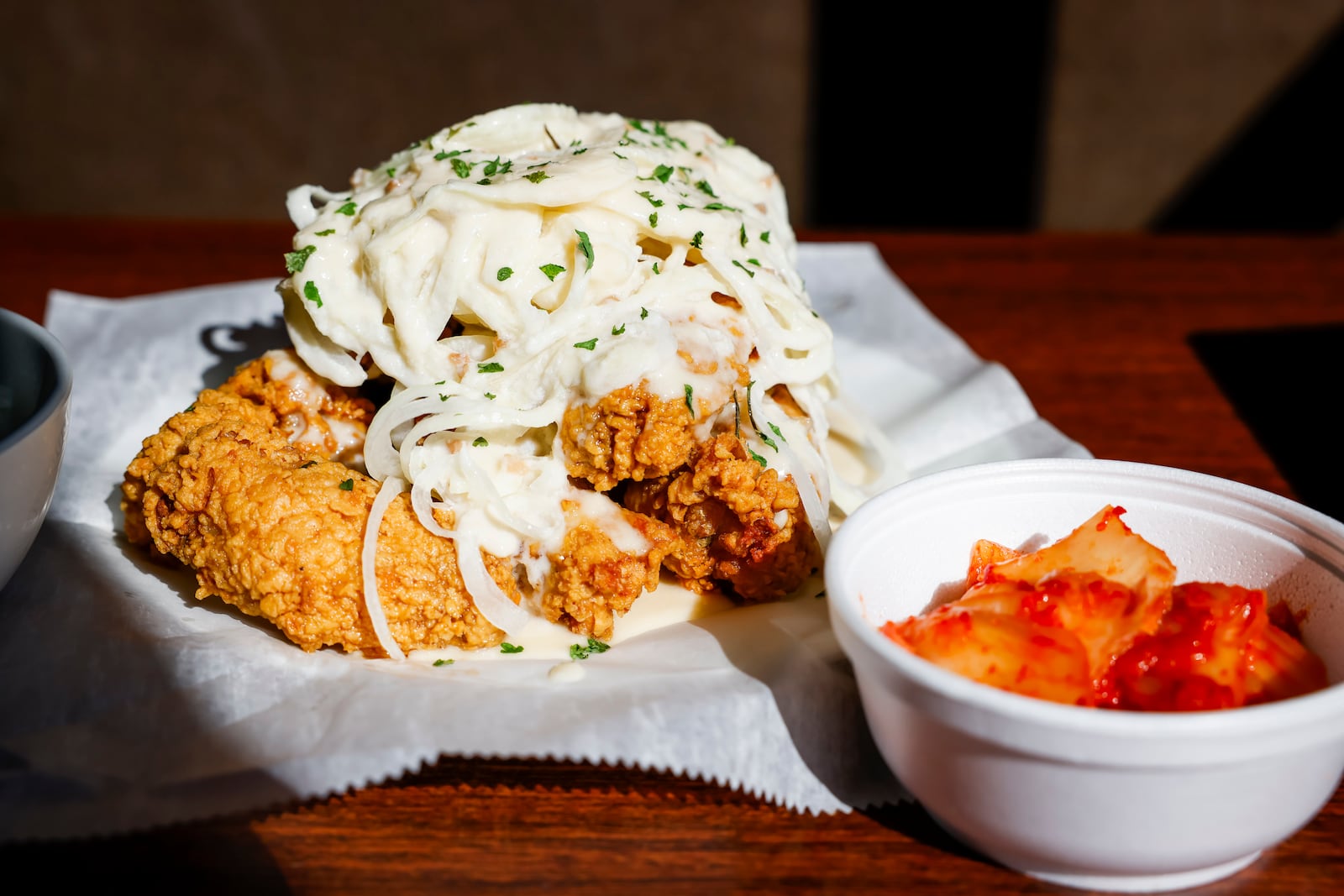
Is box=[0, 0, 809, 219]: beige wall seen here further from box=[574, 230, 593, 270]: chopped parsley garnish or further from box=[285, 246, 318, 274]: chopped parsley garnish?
box=[574, 230, 593, 270]: chopped parsley garnish

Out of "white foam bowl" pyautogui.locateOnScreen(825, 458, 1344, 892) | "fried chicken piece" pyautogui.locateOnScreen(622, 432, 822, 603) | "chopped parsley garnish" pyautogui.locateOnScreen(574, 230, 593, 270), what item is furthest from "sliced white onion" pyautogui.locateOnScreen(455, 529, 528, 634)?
"white foam bowl" pyautogui.locateOnScreen(825, 458, 1344, 892)

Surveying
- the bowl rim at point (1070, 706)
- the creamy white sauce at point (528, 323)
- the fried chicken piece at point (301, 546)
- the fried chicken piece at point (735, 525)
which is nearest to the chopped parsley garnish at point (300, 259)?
the creamy white sauce at point (528, 323)

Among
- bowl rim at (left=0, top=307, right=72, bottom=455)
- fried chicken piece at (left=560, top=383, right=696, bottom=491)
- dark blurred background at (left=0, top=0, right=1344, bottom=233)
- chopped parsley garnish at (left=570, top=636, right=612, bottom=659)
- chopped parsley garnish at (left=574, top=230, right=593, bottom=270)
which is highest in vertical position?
A: chopped parsley garnish at (left=574, top=230, right=593, bottom=270)

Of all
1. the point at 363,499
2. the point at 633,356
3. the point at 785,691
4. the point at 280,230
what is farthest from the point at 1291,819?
the point at 280,230

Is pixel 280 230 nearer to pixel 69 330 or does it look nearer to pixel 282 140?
pixel 69 330

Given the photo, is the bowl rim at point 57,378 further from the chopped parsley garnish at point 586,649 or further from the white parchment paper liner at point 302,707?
the chopped parsley garnish at point 586,649

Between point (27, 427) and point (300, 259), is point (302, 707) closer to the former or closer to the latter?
point (27, 427)

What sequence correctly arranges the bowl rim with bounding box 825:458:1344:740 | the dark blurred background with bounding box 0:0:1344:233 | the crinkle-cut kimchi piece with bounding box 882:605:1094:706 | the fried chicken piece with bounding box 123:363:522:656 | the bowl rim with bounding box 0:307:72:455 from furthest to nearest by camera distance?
the dark blurred background with bounding box 0:0:1344:233
the fried chicken piece with bounding box 123:363:522:656
the bowl rim with bounding box 0:307:72:455
the crinkle-cut kimchi piece with bounding box 882:605:1094:706
the bowl rim with bounding box 825:458:1344:740
